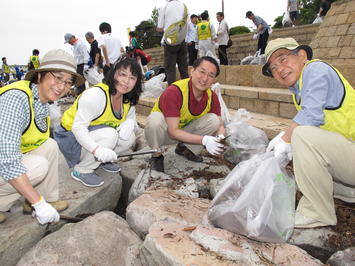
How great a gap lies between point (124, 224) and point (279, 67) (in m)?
1.53

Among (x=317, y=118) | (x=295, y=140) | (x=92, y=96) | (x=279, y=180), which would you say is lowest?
(x=279, y=180)

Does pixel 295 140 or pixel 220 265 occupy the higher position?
pixel 295 140

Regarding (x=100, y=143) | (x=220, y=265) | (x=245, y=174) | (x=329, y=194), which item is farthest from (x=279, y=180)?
(x=100, y=143)

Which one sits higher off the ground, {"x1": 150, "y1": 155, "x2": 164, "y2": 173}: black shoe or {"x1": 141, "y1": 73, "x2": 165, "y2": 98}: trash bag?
{"x1": 141, "y1": 73, "x2": 165, "y2": 98}: trash bag

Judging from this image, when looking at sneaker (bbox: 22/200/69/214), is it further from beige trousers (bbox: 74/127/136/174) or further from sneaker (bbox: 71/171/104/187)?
beige trousers (bbox: 74/127/136/174)

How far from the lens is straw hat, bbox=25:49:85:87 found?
6.11 feet

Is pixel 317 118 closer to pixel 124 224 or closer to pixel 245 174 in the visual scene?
pixel 245 174

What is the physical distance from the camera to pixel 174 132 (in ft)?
8.69

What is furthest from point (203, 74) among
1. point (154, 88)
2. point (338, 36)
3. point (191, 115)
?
point (338, 36)

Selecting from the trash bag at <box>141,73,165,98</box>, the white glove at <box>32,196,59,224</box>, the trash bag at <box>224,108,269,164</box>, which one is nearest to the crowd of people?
the white glove at <box>32,196,59,224</box>

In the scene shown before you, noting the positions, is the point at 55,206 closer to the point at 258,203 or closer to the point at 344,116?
the point at 258,203

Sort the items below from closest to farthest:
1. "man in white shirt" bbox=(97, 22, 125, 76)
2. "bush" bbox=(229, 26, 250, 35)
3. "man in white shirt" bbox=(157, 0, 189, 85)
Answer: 1. "man in white shirt" bbox=(157, 0, 189, 85)
2. "man in white shirt" bbox=(97, 22, 125, 76)
3. "bush" bbox=(229, 26, 250, 35)

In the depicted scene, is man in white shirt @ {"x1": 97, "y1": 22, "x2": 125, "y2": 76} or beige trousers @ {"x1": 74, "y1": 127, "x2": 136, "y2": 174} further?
man in white shirt @ {"x1": 97, "y1": 22, "x2": 125, "y2": 76}

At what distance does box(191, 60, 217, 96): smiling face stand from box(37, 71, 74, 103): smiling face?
1.14 m
